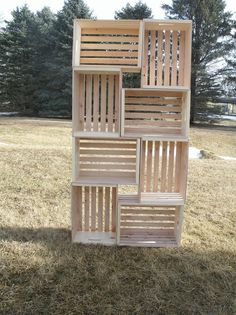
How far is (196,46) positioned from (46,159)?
12.7 m

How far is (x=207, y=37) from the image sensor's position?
47.5 feet

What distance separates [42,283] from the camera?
1808 millimetres

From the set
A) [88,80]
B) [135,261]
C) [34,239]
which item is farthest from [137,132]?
[34,239]

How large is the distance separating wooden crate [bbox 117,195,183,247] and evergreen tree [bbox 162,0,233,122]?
12813 millimetres

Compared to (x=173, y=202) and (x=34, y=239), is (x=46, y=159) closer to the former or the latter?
(x=34, y=239)

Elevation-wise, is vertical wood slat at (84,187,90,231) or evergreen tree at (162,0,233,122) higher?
evergreen tree at (162,0,233,122)

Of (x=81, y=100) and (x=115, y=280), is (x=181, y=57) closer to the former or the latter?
(x=81, y=100)

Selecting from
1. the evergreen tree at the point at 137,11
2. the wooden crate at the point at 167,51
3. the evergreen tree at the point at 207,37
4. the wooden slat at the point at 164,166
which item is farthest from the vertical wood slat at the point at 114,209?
the evergreen tree at the point at 137,11

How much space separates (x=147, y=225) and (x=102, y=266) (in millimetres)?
749

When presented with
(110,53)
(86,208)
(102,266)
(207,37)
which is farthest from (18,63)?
(102,266)

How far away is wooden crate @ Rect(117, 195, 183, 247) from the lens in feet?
7.81

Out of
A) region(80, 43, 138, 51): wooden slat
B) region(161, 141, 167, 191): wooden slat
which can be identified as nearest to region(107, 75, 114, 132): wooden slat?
region(80, 43, 138, 51): wooden slat

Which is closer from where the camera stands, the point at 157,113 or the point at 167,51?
the point at 167,51

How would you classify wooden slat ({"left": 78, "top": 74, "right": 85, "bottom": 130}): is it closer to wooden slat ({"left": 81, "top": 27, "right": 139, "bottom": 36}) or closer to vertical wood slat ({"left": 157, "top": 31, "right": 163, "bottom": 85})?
wooden slat ({"left": 81, "top": 27, "right": 139, "bottom": 36})
